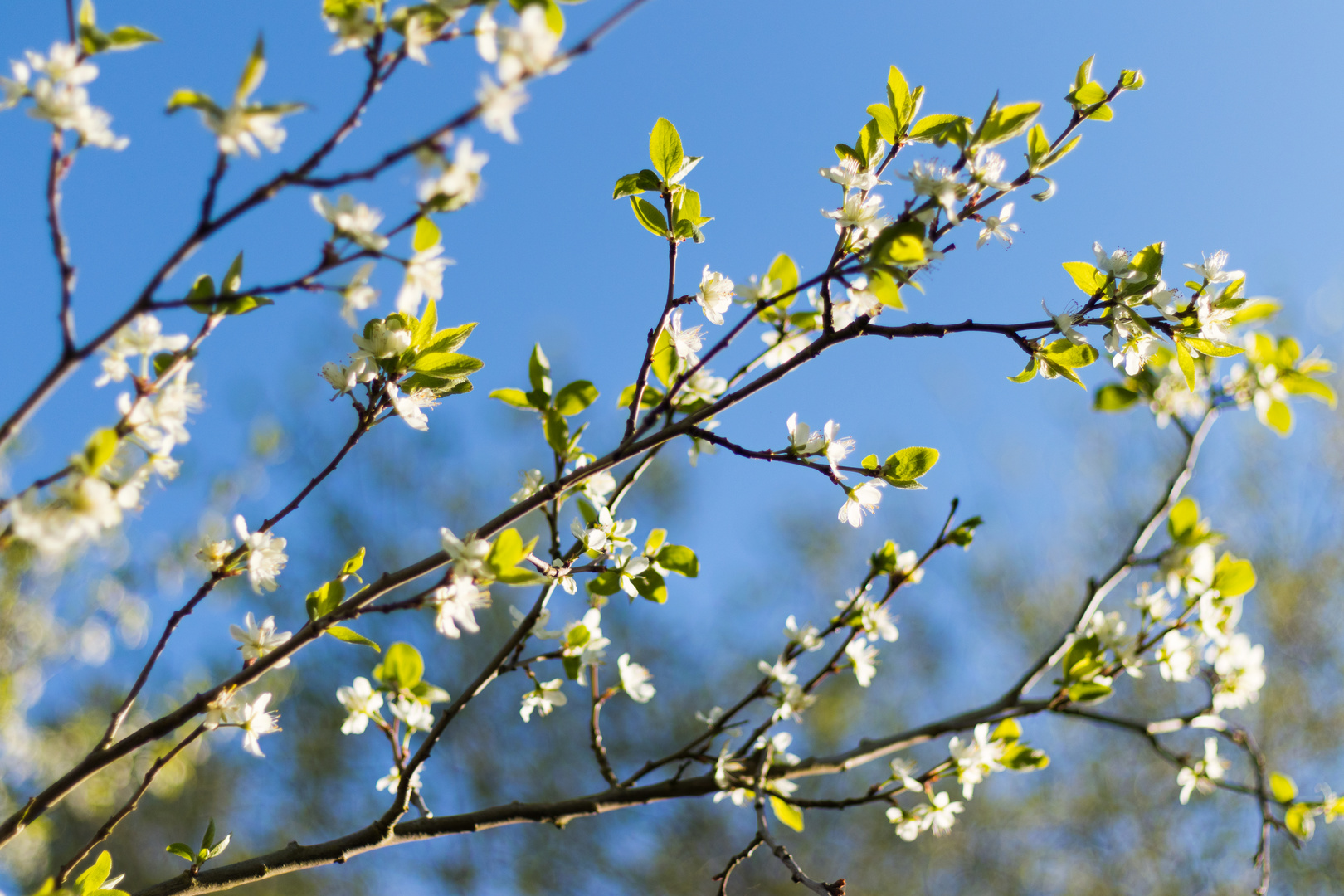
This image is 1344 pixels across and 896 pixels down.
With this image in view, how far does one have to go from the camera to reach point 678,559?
88 cm

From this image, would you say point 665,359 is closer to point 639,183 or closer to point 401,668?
point 639,183

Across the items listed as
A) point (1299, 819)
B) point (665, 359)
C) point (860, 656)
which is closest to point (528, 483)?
point (665, 359)

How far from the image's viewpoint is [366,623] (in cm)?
627

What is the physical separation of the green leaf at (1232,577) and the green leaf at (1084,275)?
1.72 feet

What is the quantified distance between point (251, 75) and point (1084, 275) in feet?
2.60

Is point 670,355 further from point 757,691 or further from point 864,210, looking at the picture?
point 757,691

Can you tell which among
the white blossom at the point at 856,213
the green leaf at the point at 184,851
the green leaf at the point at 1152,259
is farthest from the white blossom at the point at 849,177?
the green leaf at the point at 184,851

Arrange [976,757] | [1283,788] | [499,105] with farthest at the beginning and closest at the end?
[1283,788] < [976,757] < [499,105]

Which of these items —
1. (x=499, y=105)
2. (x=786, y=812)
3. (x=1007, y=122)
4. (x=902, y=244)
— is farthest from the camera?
(x=786, y=812)

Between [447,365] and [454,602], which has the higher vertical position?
[447,365]

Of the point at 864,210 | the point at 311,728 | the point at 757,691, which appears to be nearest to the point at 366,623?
the point at 311,728

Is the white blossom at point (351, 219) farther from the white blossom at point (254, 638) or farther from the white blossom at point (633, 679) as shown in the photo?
the white blossom at point (633, 679)

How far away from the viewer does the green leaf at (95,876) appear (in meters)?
0.72

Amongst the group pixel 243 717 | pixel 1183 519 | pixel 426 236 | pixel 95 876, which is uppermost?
pixel 1183 519
